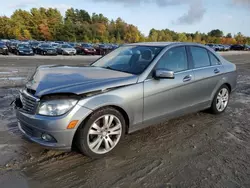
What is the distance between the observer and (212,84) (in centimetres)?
486

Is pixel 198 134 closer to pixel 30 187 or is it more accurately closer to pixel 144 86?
pixel 144 86

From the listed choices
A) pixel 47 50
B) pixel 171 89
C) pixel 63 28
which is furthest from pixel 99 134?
pixel 63 28

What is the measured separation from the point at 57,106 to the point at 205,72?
9.82 ft

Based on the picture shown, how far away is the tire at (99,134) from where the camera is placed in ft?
10.3

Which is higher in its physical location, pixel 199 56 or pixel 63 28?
pixel 63 28

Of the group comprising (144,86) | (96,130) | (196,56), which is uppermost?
(196,56)

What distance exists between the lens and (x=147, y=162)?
3.28m

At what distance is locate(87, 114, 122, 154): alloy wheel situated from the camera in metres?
3.25

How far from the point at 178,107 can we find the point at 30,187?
103 inches

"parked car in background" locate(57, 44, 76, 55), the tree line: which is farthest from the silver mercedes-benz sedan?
the tree line

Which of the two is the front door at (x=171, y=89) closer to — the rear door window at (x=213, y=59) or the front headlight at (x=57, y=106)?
the rear door window at (x=213, y=59)

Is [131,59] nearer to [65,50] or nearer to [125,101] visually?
[125,101]

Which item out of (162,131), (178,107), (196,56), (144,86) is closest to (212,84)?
(196,56)

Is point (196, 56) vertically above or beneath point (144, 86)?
above
